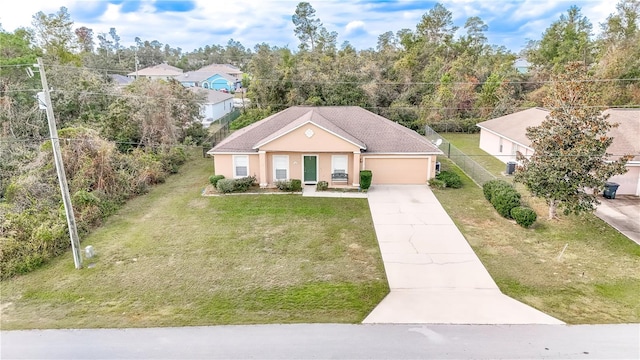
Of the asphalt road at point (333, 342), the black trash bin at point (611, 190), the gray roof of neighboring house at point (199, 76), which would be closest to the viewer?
the asphalt road at point (333, 342)

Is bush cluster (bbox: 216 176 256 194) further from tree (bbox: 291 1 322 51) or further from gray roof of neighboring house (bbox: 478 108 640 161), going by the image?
tree (bbox: 291 1 322 51)

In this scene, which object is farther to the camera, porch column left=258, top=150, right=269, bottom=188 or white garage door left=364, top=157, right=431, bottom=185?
white garage door left=364, top=157, right=431, bottom=185

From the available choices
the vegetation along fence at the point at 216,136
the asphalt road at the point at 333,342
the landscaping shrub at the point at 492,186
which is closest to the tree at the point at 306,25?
the vegetation along fence at the point at 216,136

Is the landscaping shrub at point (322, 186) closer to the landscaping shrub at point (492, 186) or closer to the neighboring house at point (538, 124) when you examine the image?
the landscaping shrub at point (492, 186)

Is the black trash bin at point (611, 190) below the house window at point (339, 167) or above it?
below

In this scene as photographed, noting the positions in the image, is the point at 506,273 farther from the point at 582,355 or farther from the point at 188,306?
the point at 188,306

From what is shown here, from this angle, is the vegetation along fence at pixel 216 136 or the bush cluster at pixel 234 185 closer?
the bush cluster at pixel 234 185

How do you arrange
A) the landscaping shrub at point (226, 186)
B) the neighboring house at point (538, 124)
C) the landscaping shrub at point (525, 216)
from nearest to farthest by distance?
the landscaping shrub at point (525, 216), the neighboring house at point (538, 124), the landscaping shrub at point (226, 186)

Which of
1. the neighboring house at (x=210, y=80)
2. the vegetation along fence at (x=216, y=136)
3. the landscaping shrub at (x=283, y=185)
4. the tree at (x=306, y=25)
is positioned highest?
the tree at (x=306, y=25)

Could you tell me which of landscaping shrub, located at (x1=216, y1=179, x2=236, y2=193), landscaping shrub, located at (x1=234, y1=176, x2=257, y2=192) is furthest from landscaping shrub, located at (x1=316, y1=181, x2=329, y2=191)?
landscaping shrub, located at (x1=216, y1=179, x2=236, y2=193)
